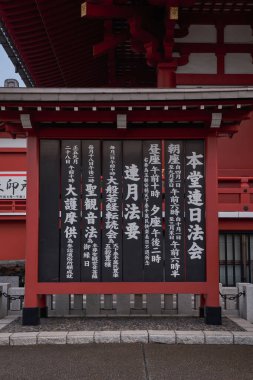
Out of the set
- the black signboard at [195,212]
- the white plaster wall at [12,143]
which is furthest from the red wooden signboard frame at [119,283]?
the white plaster wall at [12,143]

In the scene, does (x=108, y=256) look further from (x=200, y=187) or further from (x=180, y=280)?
(x=200, y=187)

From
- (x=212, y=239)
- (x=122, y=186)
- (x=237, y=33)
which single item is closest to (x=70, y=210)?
(x=122, y=186)

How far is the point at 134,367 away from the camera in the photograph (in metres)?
6.28

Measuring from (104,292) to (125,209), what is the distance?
5.25 ft

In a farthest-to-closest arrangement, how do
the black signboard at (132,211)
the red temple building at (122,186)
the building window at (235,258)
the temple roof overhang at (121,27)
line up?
1. the building window at (235,258)
2. the temple roof overhang at (121,27)
3. the black signboard at (132,211)
4. the red temple building at (122,186)

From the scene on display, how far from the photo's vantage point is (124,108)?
842 centimetres

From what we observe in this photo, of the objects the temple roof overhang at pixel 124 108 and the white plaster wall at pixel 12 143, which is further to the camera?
the white plaster wall at pixel 12 143

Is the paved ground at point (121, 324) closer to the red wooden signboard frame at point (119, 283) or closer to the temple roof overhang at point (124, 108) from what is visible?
the red wooden signboard frame at point (119, 283)

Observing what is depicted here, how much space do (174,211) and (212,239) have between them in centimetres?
89

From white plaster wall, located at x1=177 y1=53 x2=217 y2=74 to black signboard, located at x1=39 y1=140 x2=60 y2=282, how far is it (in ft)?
→ 17.3

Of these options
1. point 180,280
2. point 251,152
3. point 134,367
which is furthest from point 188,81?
point 134,367

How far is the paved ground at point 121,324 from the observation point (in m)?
8.31

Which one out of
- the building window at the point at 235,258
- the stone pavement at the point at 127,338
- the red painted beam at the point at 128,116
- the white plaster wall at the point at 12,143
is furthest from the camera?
the white plaster wall at the point at 12,143

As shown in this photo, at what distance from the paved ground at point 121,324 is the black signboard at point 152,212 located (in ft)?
2.87
